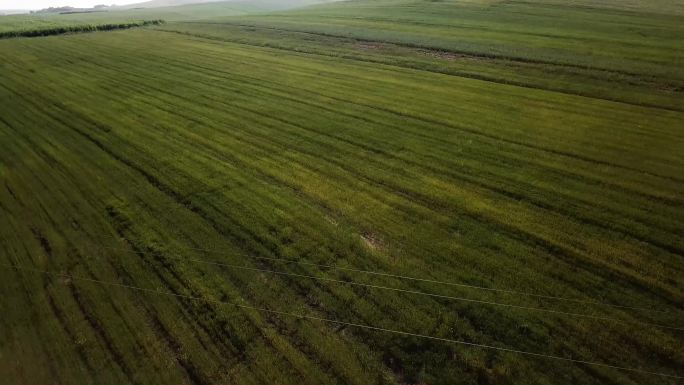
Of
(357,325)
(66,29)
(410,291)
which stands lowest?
(357,325)

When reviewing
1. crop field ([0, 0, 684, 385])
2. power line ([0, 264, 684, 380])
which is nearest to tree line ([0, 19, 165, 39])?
crop field ([0, 0, 684, 385])

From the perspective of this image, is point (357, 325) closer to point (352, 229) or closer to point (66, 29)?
point (352, 229)

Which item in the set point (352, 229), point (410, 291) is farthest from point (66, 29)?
point (410, 291)

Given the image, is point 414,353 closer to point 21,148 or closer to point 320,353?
point 320,353

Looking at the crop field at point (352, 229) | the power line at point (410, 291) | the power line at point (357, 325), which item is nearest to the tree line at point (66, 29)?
the crop field at point (352, 229)

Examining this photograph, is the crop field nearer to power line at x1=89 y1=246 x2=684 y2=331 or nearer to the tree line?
power line at x1=89 y1=246 x2=684 y2=331

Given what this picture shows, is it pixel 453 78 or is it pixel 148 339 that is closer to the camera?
pixel 148 339

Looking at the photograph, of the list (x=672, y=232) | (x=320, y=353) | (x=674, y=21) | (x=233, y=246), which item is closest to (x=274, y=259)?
(x=233, y=246)

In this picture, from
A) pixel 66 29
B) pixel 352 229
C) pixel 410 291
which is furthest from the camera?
pixel 66 29
